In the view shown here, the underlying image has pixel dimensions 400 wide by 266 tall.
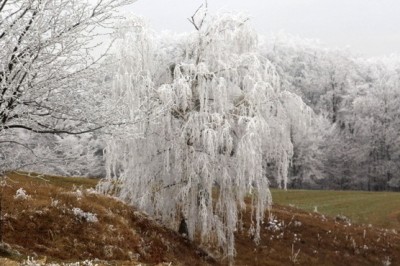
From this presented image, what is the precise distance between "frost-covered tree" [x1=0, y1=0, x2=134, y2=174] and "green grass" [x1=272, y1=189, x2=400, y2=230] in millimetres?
31718

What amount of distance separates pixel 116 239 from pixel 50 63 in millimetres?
8898

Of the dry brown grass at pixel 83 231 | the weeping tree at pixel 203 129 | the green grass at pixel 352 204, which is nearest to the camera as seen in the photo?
the dry brown grass at pixel 83 231

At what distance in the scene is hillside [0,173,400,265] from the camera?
16.3m

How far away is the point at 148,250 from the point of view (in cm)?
1864

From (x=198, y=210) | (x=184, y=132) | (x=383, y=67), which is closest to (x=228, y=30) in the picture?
(x=184, y=132)

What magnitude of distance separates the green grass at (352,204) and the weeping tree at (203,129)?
20.8 meters

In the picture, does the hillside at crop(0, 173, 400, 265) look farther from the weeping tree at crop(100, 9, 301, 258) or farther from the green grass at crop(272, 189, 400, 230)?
the green grass at crop(272, 189, 400, 230)

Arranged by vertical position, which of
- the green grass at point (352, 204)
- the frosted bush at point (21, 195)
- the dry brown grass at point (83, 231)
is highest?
the frosted bush at point (21, 195)

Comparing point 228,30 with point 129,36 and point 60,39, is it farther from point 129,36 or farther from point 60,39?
point 60,39

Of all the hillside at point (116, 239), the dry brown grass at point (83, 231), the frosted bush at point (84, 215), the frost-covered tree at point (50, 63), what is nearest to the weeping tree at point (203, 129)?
the dry brown grass at point (83, 231)

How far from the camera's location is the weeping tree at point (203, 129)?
2014 cm

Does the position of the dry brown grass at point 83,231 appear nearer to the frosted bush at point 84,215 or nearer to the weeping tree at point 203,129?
the frosted bush at point 84,215

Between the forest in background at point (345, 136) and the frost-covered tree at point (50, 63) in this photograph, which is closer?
the frost-covered tree at point (50, 63)

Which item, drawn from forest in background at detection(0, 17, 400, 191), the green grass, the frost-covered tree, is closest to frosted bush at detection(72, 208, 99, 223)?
the frost-covered tree
